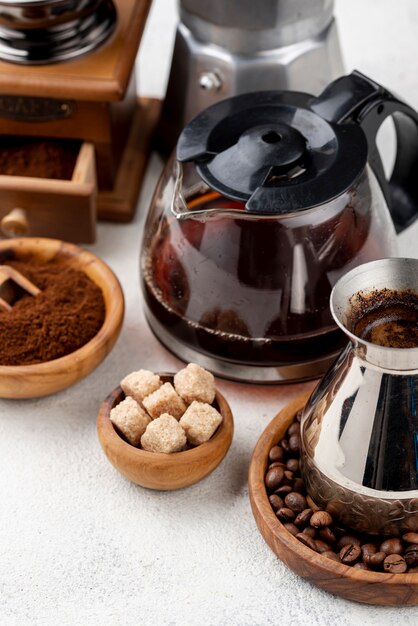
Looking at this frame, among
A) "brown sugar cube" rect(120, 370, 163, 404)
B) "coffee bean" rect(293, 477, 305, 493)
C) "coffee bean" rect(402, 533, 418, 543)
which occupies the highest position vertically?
"brown sugar cube" rect(120, 370, 163, 404)

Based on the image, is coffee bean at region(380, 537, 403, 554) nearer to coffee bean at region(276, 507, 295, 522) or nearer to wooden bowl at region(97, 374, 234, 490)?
coffee bean at region(276, 507, 295, 522)

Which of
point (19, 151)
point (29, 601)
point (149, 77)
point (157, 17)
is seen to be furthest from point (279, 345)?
point (157, 17)

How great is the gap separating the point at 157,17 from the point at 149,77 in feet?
0.73

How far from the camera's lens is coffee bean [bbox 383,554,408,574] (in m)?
0.99

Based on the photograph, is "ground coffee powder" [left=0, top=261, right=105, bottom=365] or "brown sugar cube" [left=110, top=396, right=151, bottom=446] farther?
"ground coffee powder" [left=0, top=261, right=105, bottom=365]

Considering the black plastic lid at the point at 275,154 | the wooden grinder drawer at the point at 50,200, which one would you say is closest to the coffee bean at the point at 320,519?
the black plastic lid at the point at 275,154

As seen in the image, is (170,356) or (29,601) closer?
(29,601)

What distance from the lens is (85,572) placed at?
1.08 metres

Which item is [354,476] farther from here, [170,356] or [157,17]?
[157,17]

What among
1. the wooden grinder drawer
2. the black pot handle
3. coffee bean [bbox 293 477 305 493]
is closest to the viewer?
coffee bean [bbox 293 477 305 493]

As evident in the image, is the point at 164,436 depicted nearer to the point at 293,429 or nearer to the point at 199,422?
the point at 199,422

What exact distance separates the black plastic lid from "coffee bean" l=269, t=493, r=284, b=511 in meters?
0.30

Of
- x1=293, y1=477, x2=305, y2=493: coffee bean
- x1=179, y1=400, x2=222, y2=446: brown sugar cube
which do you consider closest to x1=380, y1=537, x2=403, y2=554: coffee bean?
x1=293, y1=477, x2=305, y2=493: coffee bean

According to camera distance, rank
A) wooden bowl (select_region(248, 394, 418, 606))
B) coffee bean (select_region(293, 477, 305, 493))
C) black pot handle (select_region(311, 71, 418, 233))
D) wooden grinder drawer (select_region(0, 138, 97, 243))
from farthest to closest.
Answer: wooden grinder drawer (select_region(0, 138, 97, 243)) → black pot handle (select_region(311, 71, 418, 233)) → coffee bean (select_region(293, 477, 305, 493)) → wooden bowl (select_region(248, 394, 418, 606))
